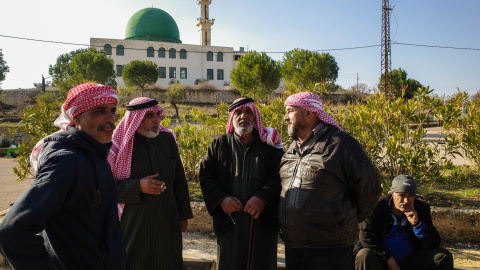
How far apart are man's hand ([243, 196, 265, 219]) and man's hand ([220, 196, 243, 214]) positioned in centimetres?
6

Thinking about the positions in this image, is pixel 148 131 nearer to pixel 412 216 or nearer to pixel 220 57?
pixel 412 216

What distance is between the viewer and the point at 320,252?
222 cm

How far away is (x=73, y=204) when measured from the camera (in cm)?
147

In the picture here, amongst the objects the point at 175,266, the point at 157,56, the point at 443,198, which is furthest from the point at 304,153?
the point at 157,56

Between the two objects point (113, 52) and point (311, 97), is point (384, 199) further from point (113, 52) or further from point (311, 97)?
point (113, 52)

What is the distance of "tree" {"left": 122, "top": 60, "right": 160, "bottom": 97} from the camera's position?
31847mm

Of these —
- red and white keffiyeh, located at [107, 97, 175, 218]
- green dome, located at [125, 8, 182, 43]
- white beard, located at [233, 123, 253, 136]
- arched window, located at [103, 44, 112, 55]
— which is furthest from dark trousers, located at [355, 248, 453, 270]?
arched window, located at [103, 44, 112, 55]

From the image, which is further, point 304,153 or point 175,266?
point 175,266

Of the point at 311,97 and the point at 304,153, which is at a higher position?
the point at 311,97

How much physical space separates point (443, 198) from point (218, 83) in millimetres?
42750

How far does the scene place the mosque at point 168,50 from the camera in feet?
138

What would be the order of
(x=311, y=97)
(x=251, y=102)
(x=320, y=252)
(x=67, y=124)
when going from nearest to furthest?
(x=67, y=124)
(x=320, y=252)
(x=311, y=97)
(x=251, y=102)

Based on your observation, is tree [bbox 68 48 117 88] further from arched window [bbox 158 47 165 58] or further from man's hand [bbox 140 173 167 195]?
man's hand [bbox 140 173 167 195]

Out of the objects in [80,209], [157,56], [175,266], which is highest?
[157,56]
